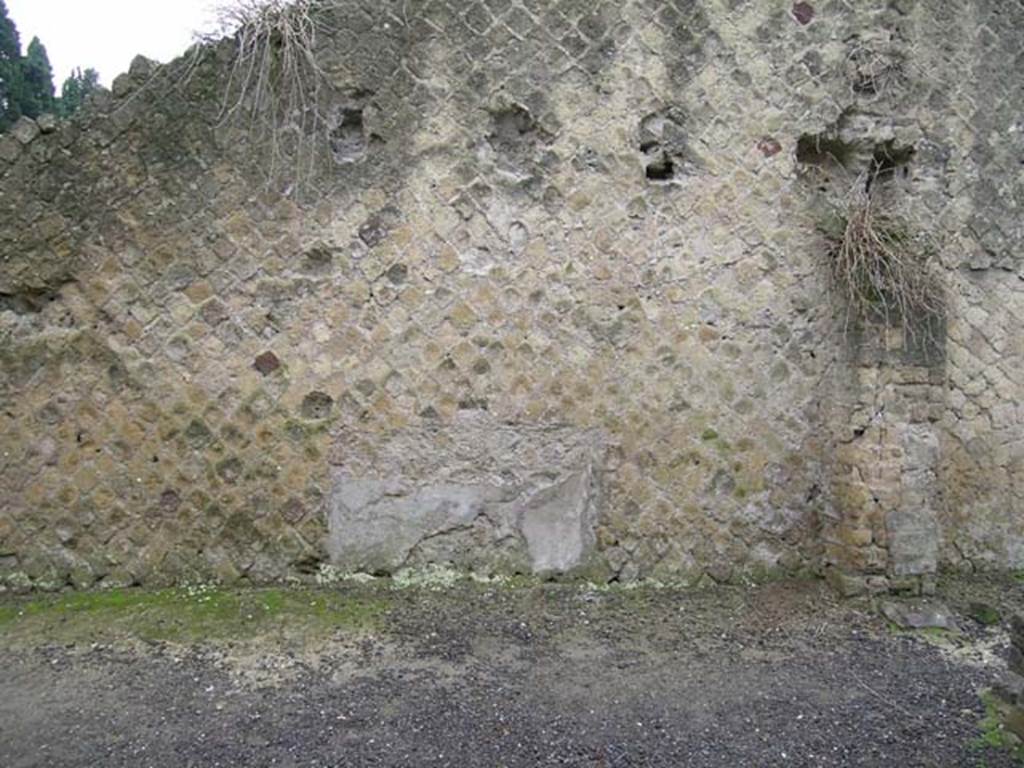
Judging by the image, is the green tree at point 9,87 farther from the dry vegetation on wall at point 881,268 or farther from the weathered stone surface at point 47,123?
the dry vegetation on wall at point 881,268

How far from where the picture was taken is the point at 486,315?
187 inches

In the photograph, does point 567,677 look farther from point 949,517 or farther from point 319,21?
point 319,21

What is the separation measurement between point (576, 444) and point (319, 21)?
112 inches

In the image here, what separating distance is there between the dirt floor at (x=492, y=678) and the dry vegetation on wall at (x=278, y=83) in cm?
251

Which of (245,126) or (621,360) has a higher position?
(245,126)

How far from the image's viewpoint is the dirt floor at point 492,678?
123 inches

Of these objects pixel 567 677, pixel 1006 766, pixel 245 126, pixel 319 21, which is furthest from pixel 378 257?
pixel 1006 766

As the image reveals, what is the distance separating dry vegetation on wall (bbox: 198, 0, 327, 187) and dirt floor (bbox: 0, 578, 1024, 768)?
8.24 feet

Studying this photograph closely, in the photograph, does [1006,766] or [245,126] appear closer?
[1006,766]

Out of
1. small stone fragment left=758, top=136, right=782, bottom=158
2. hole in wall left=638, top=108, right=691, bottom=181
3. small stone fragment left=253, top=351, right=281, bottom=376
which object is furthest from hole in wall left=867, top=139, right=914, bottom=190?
small stone fragment left=253, top=351, right=281, bottom=376

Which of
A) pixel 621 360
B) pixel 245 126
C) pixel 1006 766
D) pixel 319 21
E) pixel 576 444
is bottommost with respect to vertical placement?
pixel 1006 766

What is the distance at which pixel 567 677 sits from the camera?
377cm

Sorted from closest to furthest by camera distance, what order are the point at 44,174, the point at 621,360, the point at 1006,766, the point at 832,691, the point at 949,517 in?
the point at 1006,766 → the point at 832,691 → the point at 44,174 → the point at 621,360 → the point at 949,517

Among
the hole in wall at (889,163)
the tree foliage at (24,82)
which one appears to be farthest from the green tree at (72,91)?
the hole in wall at (889,163)
